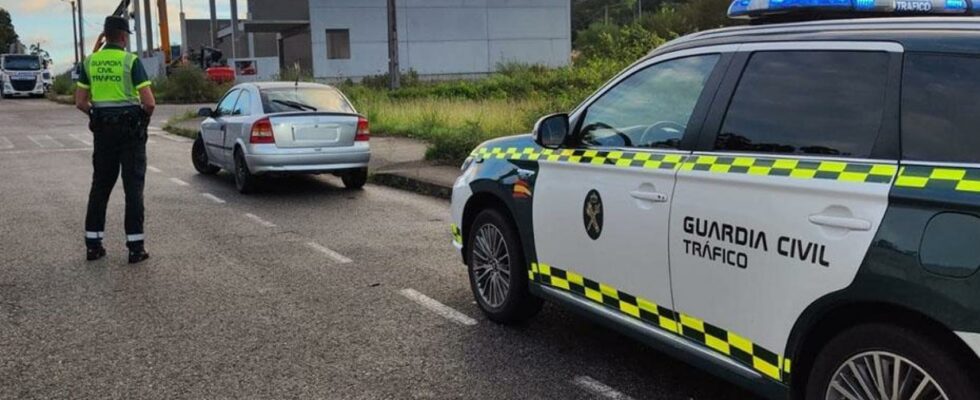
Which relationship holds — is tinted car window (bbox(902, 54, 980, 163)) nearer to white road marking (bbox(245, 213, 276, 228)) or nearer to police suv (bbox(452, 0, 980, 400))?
police suv (bbox(452, 0, 980, 400))

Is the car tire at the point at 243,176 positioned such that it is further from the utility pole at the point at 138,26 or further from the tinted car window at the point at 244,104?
the utility pole at the point at 138,26

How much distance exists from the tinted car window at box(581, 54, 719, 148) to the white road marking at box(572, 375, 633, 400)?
4.00 feet

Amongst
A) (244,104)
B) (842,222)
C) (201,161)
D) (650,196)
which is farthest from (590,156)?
(201,161)

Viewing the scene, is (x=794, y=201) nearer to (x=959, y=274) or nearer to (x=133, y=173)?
(x=959, y=274)

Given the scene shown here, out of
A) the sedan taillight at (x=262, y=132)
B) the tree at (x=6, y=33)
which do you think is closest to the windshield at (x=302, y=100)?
the sedan taillight at (x=262, y=132)

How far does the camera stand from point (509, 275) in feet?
17.3

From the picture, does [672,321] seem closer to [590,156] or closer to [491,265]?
[590,156]

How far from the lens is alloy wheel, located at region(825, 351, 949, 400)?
2.83 m

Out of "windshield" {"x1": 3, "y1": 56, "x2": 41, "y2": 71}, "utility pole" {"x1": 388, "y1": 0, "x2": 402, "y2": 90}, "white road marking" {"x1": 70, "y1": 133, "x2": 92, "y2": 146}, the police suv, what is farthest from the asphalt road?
"windshield" {"x1": 3, "y1": 56, "x2": 41, "y2": 71}

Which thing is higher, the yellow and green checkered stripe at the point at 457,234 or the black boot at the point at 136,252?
the yellow and green checkered stripe at the point at 457,234

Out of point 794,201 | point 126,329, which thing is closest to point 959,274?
point 794,201

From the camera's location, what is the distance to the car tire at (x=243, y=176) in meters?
11.3

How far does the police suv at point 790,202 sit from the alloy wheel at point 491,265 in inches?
22.8

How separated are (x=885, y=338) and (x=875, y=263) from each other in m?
0.26
